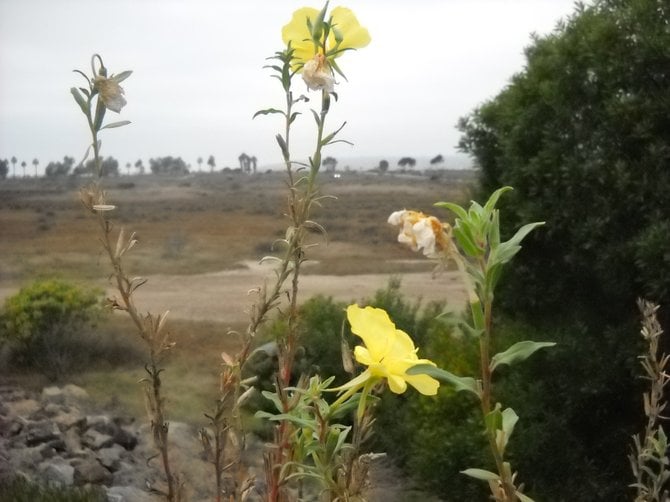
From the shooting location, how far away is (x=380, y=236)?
9.50 feet

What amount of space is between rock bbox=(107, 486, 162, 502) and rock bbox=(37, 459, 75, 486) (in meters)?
0.13

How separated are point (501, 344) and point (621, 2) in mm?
1068

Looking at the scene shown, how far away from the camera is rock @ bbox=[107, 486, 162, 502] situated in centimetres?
255

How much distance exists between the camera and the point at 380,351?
0.61 m

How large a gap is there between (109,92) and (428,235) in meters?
0.26

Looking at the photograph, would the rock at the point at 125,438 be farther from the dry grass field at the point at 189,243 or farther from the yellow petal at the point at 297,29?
the yellow petal at the point at 297,29

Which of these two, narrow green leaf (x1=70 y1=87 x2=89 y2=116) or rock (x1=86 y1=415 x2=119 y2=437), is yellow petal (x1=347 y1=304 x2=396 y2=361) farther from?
rock (x1=86 y1=415 x2=119 y2=437)

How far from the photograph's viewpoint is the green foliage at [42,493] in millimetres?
2289

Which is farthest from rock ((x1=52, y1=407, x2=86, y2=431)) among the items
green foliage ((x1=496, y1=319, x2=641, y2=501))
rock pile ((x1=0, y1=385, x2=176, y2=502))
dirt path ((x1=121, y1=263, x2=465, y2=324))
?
green foliage ((x1=496, y1=319, x2=641, y2=501))

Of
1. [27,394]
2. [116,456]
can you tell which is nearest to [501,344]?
[116,456]

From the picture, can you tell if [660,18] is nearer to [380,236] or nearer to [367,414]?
[380,236]

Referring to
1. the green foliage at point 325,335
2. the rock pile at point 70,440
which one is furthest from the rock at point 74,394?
the green foliage at point 325,335

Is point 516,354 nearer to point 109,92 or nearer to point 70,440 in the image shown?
point 109,92

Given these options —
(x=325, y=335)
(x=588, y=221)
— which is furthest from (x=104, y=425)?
(x=588, y=221)
